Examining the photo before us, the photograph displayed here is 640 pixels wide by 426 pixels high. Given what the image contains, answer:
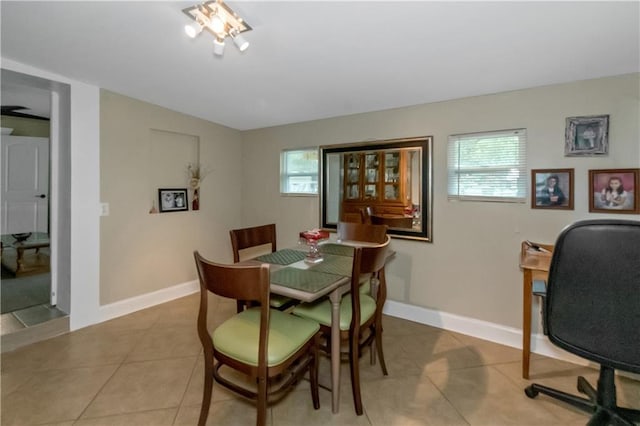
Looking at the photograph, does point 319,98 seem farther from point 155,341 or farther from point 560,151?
point 155,341

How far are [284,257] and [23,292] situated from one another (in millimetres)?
3115

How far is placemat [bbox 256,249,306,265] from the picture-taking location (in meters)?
2.09

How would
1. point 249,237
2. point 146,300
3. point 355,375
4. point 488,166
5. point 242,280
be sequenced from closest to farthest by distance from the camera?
point 242,280
point 355,375
point 249,237
point 488,166
point 146,300

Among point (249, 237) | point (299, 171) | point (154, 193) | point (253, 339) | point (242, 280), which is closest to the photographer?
point (242, 280)

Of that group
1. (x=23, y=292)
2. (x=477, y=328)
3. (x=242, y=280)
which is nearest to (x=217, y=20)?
(x=242, y=280)

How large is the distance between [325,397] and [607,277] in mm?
1568

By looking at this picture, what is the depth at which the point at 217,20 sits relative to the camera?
1630mm

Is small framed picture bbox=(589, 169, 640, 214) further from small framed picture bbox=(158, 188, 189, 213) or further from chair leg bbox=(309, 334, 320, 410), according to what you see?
small framed picture bbox=(158, 188, 189, 213)

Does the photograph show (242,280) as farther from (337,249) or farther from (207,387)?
(337,249)

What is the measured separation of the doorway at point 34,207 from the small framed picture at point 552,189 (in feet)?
12.7

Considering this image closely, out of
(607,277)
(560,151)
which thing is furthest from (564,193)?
(607,277)

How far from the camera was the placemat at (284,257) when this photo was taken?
2.09m

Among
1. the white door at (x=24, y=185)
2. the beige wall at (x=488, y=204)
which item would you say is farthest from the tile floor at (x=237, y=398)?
the white door at (x=24, y=185)

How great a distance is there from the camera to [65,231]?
2762 millimetres
